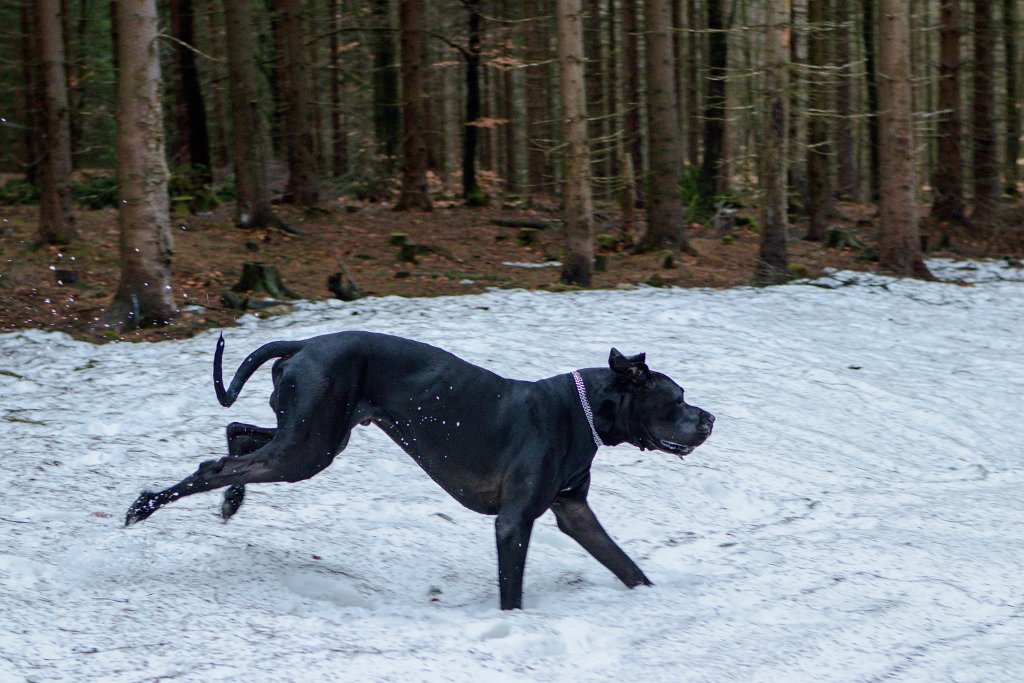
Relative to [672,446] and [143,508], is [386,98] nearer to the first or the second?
[143,508]

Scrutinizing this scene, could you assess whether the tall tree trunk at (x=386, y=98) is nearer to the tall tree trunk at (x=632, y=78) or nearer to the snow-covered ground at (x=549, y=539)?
the tall tree trunk at (x=632, y=78)

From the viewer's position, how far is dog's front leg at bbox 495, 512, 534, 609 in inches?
195

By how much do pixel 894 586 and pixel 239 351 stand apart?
23.2ft

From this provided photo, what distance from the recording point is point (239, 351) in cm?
1060

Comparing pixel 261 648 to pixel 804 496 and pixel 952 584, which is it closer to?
pixel 952 584

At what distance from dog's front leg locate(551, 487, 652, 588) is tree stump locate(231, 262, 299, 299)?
345 inches

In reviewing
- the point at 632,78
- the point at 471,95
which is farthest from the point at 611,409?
the point at 632,78

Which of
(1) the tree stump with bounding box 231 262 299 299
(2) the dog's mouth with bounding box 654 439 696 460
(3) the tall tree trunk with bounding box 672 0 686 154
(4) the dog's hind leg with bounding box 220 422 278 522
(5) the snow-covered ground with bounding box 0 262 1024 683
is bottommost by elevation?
(5) the snow-covered ground with bounding box 0 262 1024 683

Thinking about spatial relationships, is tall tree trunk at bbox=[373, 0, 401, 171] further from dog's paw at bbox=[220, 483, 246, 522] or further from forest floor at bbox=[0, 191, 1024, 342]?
dog's paw at bbox=[220, 483, 246, 522]

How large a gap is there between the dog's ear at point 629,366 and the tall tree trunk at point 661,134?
464 inches

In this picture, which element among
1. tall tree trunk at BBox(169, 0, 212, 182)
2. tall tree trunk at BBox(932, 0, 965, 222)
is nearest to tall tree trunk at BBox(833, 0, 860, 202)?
tall tree trunk at BBox(932, 0, 965, 222)

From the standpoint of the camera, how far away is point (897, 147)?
15.9 metres

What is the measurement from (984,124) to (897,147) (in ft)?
21.1

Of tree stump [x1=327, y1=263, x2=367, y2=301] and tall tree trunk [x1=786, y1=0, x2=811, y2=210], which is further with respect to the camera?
tall tree trunk [x1=786, y1=0, x2=811, y2=210]
